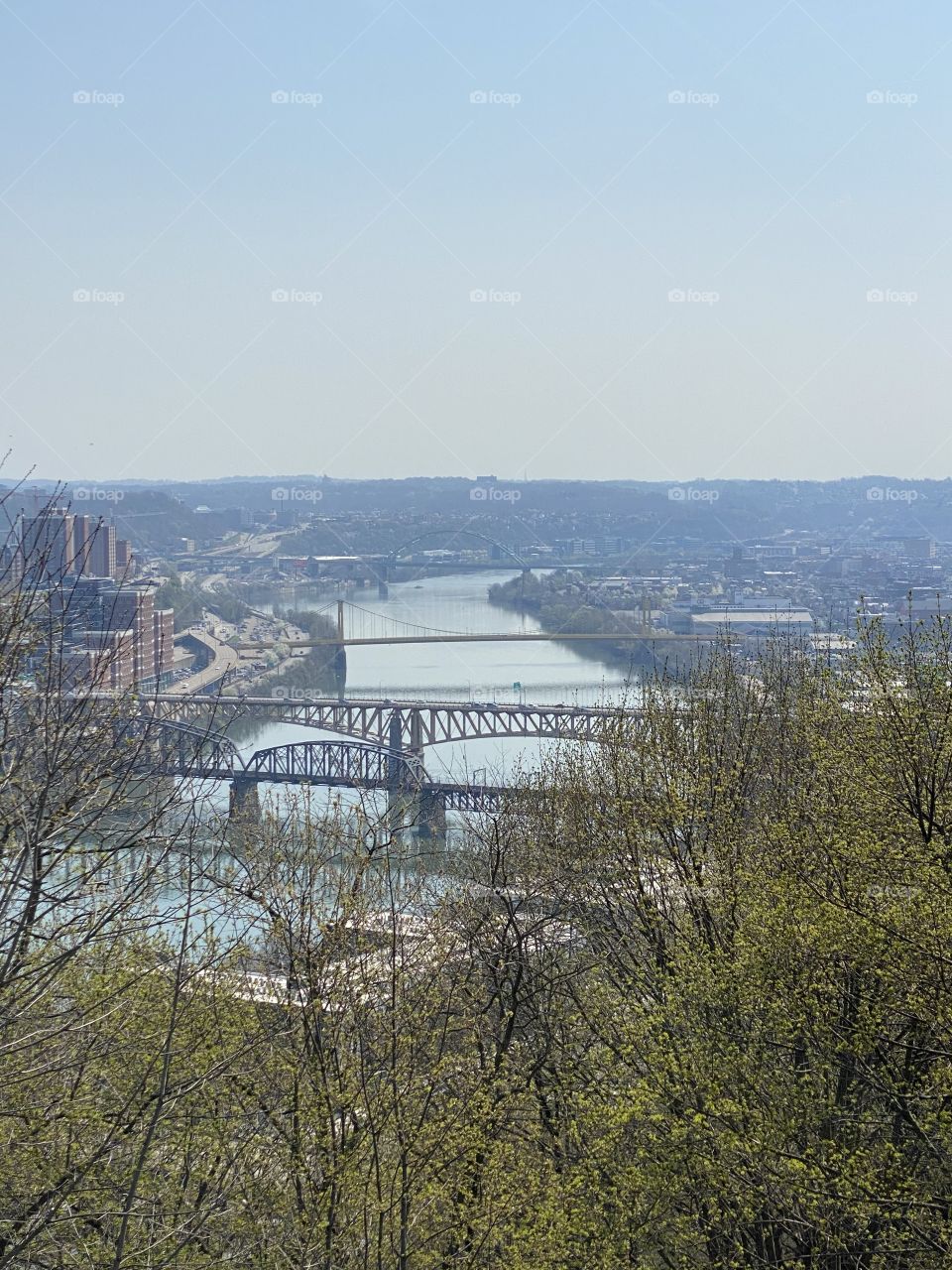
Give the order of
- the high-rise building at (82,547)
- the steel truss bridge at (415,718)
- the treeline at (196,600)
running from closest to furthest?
the high-rise building at (82,547) < the steel truss bridge at (415,718) < the treeline at (196,600)

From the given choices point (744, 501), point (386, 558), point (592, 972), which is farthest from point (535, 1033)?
point (744, 501)

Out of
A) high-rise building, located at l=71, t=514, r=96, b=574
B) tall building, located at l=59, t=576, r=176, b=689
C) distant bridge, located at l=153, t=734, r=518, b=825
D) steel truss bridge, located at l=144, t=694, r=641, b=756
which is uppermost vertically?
high-rise building, located at l=71, t=514, r=96, b=574

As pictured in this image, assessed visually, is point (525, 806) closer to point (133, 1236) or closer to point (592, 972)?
point (592, 972)
